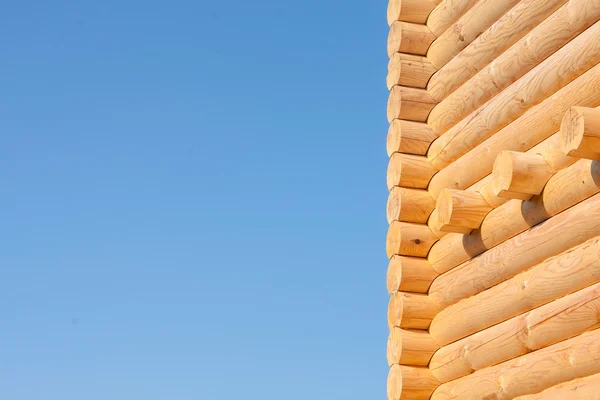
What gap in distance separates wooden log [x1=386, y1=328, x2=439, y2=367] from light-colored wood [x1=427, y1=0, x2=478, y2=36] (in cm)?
261

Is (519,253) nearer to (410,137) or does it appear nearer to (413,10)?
(410,137)

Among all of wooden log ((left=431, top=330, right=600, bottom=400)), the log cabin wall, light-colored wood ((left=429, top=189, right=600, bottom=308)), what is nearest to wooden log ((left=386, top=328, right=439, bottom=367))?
the log cabin wall

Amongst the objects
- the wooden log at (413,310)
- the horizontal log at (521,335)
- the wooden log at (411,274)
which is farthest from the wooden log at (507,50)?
the horizontal log at (521,335)

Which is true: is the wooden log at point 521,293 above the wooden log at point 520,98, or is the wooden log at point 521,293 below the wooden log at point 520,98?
below

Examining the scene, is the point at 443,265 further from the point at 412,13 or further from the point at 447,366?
the point at 412,13

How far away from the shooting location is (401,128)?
25.4 ft

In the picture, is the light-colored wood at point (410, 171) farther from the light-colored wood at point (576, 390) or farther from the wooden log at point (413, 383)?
the light-colored wood at point (576, 390)

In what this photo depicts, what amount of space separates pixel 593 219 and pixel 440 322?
199 centimetres

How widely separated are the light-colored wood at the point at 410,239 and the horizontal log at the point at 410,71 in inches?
48.7

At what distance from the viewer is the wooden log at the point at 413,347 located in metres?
7.25

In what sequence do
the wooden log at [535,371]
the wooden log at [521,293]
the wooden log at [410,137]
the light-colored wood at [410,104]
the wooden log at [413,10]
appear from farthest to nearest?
the wooden log at [413,10] < the light-colored wood at [410,104] < the wooden log at [410,137] < the wooden log at [521,293] < the wooden log at [535,371]

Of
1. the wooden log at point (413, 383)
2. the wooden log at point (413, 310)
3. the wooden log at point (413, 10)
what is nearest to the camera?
the wooden log at point (413, 383)

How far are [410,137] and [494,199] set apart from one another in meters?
1.32

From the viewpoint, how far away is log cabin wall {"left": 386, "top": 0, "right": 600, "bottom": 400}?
5.72m
